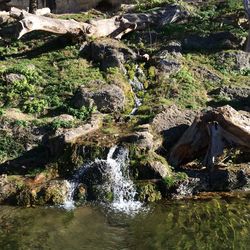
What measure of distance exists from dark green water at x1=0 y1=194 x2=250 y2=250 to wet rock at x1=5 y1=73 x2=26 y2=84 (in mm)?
7926

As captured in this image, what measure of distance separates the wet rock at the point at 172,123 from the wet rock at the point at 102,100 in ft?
6.86

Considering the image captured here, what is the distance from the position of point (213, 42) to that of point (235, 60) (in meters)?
1.84

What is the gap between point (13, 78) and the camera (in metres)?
20.8

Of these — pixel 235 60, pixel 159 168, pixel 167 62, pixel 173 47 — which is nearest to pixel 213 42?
pixel 235 60

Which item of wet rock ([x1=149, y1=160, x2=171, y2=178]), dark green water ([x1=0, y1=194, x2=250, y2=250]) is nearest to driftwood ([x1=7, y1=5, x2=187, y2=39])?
wet rock ([x1=149, y1=160, x2=171, y2=178])

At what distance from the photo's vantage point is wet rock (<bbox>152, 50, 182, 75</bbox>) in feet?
71.7

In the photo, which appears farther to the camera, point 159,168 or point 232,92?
point 232,92

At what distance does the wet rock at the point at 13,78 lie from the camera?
20.7 m

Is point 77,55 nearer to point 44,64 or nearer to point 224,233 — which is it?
point 44,64

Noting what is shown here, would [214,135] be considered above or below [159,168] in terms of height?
above

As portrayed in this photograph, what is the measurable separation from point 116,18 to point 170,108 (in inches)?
325

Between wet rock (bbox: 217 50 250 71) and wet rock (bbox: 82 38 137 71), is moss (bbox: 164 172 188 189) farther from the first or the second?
wet rock (bbox: 217 50 250 71)

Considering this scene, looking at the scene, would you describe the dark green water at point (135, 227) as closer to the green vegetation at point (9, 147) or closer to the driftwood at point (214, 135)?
the driftwood at point (214, 135)

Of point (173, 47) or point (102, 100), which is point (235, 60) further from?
point (102, 100)
